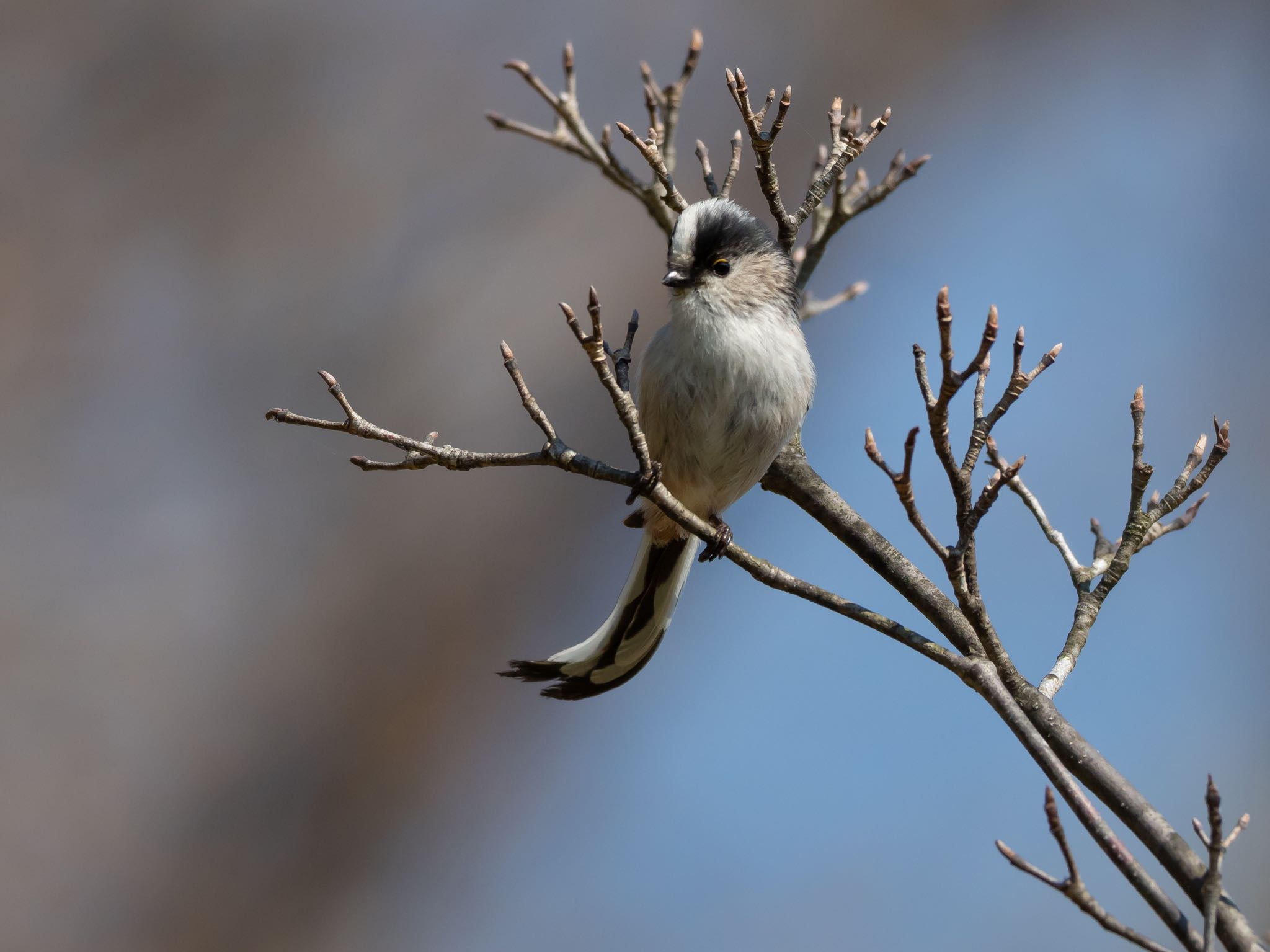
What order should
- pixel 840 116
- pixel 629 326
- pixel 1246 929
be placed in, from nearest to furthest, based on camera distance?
pixel 1246 929
pixel 629 326
pixel 840 116

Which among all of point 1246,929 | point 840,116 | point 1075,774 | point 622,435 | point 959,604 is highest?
point 622,435

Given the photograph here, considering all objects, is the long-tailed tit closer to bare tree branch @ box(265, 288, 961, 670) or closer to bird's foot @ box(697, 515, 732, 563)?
bird's foot @ box(697, 515, 732, 563)

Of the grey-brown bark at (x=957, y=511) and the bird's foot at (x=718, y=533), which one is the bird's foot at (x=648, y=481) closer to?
the grey-brown bark at (x=957, y=511)

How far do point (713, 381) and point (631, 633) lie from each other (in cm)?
89

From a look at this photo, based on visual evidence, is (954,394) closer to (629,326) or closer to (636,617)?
(629,326)

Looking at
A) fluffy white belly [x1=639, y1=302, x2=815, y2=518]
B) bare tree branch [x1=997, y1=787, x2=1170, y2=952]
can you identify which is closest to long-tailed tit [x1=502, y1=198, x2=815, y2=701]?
fluffy white belly [x1=639, y1=302, x2=815, y2=518]

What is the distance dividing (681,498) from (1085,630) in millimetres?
1298

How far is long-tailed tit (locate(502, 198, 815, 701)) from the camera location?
2885mm

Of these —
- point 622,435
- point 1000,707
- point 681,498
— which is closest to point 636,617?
point 681,498

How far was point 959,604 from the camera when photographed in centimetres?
194

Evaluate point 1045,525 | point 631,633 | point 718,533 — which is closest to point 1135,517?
point 1045,525

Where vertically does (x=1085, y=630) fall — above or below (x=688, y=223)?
below

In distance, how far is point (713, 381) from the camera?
113 inches

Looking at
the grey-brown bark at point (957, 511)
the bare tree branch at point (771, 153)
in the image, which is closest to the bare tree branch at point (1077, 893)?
the grey-brown bark at point (957, 511)
